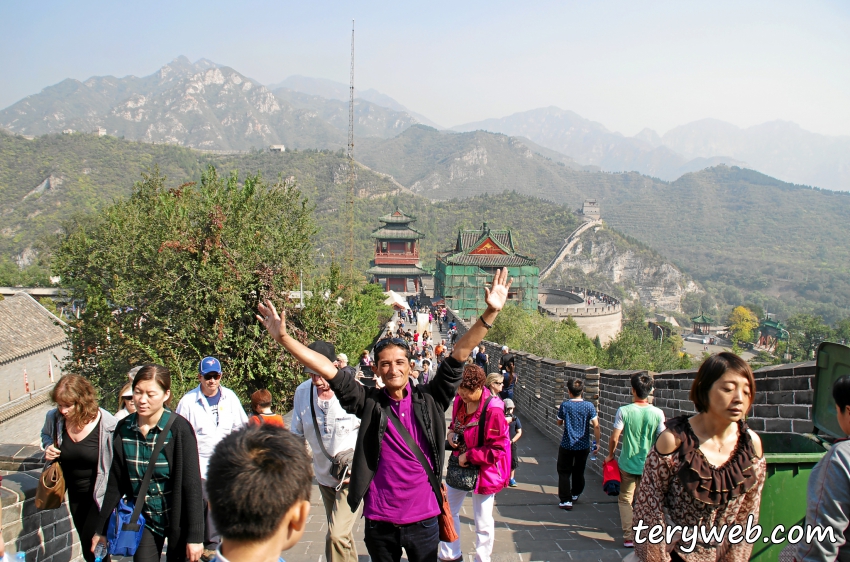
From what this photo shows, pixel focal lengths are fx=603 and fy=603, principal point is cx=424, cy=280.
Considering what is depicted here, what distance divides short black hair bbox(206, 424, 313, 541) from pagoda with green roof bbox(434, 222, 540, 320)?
4129 centimetres

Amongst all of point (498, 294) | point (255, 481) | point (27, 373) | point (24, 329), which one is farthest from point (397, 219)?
point (255, 481)

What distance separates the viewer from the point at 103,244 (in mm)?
14688

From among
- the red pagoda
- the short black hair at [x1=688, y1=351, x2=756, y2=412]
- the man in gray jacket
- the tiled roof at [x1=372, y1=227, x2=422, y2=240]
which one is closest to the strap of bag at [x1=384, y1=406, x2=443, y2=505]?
the short black hair at [x1=688, y1=351, x2=756, y2=412]

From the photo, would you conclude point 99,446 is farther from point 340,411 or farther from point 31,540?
point 340,411

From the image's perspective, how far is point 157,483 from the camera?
124 inches

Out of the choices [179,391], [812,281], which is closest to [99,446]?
[179,391]

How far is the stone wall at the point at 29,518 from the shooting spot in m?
3.62

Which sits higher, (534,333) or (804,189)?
(804,189)

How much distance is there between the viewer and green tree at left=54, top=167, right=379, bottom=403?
10.3 metres

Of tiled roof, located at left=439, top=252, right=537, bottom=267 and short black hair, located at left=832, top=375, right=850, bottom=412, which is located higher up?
short black hair, located at left=832, top=375, right=850, bottom=412

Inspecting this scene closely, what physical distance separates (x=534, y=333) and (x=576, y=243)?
82503 millimetres

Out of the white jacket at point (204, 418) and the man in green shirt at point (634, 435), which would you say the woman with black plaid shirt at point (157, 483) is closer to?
the white jacket at point (204, 418)

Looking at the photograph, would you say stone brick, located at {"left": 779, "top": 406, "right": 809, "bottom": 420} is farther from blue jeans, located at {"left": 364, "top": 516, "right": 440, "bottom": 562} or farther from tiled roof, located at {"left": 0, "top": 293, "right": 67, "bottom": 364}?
tiled roof, located at {"left": 0, "top": 293, "right": 67, "bottom": 364}

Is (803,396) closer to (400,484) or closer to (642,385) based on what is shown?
(642,385)
